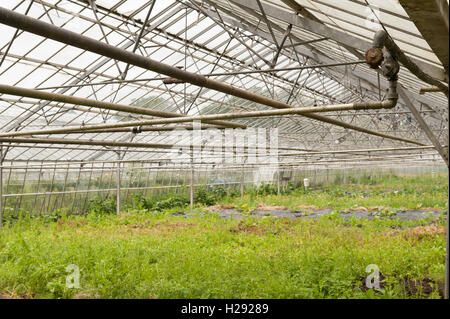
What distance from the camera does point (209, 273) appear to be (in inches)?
226

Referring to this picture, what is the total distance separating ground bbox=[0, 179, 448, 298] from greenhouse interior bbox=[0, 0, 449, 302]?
4cm

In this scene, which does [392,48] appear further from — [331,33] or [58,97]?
[58,97]

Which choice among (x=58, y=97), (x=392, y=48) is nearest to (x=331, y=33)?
(x=392, y=48)

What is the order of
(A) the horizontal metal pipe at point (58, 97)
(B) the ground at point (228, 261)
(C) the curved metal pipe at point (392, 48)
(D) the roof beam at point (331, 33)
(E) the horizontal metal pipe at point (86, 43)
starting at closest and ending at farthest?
(E) the horizontal metal pipe at point (86, 43) → (C) the curved metal pipe at point (392, 48) → (B) the ground at point (228, 261) → (D) the roof beam at point (331, 33) → (A) the horizontal metal pipe at point (58, 97)

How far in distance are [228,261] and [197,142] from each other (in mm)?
15718

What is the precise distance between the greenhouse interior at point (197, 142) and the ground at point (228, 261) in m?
0.04

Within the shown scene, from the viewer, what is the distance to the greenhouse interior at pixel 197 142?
507 centimetres

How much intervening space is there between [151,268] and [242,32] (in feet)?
31.9

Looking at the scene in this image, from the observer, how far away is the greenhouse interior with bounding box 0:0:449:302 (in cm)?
507

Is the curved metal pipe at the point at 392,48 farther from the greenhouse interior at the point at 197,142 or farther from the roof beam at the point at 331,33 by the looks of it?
the roof beam at the point at 331,33

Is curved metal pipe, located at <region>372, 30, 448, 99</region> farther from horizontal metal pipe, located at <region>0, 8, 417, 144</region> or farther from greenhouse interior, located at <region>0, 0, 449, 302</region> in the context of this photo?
horizontal metal pipe, located at <region>0, 8, 417, 144</region>

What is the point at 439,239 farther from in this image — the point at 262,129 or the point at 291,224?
the point at 262,129

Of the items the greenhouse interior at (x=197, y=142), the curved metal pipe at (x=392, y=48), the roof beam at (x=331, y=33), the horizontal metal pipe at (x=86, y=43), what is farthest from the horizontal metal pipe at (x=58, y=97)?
the curved metal pipe at (x=392, y=48)

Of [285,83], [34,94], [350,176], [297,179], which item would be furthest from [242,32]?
[350,176]
